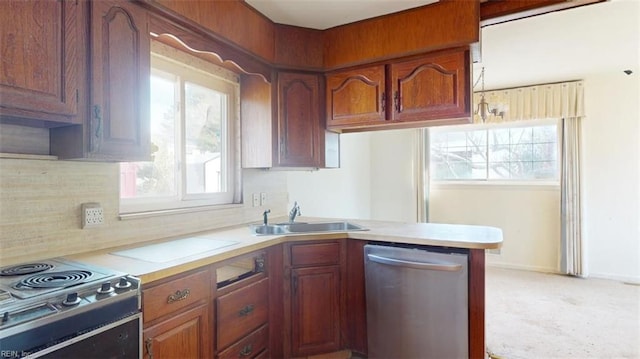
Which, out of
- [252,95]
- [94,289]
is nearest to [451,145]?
[252,95]

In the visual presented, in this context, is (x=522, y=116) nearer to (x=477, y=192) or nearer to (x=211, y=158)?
(x=477, y=192)

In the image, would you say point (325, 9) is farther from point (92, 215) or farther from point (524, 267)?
point (524, 267)

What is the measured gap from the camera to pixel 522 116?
436 cm

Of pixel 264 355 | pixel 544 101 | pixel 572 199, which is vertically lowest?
pixel 264 355

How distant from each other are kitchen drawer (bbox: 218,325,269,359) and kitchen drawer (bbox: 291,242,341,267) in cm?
44

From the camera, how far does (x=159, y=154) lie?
2.13 meters

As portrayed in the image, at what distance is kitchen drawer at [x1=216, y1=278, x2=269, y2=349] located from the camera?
167 cm

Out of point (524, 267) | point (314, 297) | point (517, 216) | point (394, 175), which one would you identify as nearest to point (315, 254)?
point (314, 297)

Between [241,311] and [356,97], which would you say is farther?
[356,97]

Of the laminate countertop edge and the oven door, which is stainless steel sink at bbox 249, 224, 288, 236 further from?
the oven door

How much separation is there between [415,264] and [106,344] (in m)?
1.50

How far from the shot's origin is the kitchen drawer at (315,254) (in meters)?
2.13

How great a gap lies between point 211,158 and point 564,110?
13.9ft

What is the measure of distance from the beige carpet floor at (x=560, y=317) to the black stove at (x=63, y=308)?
2407 millimetres
